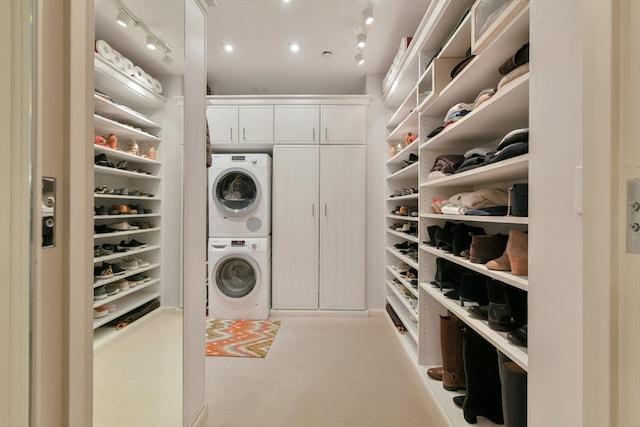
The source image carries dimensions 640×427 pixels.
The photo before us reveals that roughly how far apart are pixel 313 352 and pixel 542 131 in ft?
7.26

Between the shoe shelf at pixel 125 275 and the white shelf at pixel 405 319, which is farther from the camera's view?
the white shelf at pixel 405 319

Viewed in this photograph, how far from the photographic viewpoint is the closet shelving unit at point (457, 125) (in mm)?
1060

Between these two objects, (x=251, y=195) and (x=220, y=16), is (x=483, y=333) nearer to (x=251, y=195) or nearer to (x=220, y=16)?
(x=251, y=195)

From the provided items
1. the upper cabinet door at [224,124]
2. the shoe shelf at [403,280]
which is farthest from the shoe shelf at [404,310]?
the upper cabinet door at [224,124]

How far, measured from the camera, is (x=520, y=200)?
1014 millimetres

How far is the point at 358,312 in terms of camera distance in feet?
10.2

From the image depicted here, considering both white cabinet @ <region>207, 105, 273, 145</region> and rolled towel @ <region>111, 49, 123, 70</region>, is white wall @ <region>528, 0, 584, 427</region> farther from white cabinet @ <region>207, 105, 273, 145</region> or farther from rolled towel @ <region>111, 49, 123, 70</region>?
white cabinet @ <region>207, 105, 273, 145</region>

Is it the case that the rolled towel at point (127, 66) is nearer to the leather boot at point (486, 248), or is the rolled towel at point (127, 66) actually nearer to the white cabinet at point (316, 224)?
the leather boot at point (486, 248)

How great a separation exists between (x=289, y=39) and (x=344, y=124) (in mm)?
1012

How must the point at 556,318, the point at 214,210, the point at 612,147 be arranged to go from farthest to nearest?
1. the point at 214,210
2. the point at 556,318
3. the point at 612,147

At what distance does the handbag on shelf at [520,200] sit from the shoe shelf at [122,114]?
1.42 metres

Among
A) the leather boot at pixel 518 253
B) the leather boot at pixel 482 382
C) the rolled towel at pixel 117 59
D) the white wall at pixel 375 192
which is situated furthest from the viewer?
the white wall at pixel 375 192

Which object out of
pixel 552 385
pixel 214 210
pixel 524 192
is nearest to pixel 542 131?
pixel 524 192

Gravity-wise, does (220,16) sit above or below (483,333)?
above
